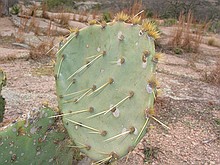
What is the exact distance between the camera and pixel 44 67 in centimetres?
388

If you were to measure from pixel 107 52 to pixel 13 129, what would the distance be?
447 millimetres

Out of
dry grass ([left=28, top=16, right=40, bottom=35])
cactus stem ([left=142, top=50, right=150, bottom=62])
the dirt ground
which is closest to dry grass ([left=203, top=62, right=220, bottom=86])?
the dirt ground

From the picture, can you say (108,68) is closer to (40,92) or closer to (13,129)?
(13,129)

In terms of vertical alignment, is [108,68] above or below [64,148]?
above

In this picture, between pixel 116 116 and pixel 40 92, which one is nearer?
pixel 116 116

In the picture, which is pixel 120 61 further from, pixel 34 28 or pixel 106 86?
pixel 34 28

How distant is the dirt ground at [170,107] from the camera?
7.90 feet

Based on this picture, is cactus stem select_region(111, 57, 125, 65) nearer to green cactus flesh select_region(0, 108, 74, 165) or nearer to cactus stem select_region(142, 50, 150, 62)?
Answer: cactus stem select_region(142, 50, 150, 62)

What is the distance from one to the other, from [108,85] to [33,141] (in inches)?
14.4

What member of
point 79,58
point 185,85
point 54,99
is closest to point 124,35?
point 79,58

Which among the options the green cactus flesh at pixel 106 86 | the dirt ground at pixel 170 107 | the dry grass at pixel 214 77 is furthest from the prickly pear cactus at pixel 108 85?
the dry grass at pixel 214 77

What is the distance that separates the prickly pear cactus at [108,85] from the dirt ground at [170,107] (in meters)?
0.22

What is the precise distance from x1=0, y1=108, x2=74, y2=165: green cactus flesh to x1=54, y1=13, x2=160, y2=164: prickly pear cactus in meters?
0.08

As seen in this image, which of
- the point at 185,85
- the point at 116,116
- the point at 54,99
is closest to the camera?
the point at 116,116
